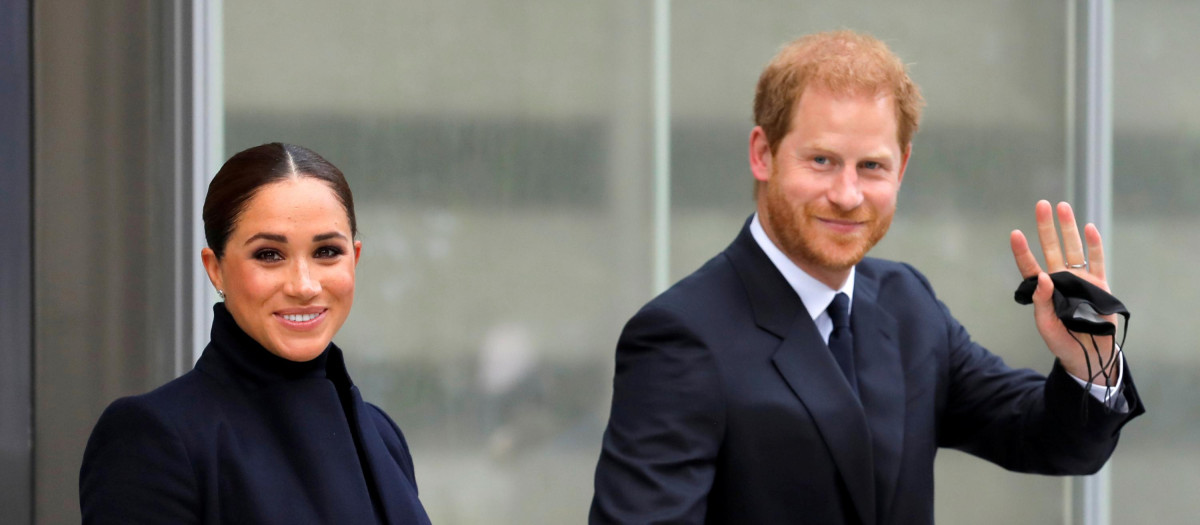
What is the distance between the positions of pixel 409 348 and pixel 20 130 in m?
1.32

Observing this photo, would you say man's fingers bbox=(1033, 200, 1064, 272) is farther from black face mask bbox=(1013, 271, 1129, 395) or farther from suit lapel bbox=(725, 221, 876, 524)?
suit lapel bbox=(725, 221, 876, 524)

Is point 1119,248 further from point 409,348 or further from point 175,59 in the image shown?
point 175,59

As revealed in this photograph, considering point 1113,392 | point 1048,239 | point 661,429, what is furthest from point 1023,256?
point 661,429

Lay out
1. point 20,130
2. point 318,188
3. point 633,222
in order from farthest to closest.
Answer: point 633,222, point 20,130, point 318,188

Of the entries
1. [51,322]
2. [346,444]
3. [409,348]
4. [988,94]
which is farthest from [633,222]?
[346,444]

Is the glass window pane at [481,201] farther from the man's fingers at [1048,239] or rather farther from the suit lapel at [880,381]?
the man's fingers at [1048,239]

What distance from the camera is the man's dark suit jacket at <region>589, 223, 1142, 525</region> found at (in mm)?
A: 2256

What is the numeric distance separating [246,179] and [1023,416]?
5.33ft

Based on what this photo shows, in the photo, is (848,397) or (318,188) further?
(848,397)

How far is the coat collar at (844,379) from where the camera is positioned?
232 cm

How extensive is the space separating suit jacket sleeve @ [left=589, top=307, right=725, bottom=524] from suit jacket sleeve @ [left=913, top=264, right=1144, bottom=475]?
2.22 ft

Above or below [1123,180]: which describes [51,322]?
below

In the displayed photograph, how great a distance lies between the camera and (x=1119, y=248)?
16.3 feet

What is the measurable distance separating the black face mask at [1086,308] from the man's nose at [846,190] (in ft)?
1.42
